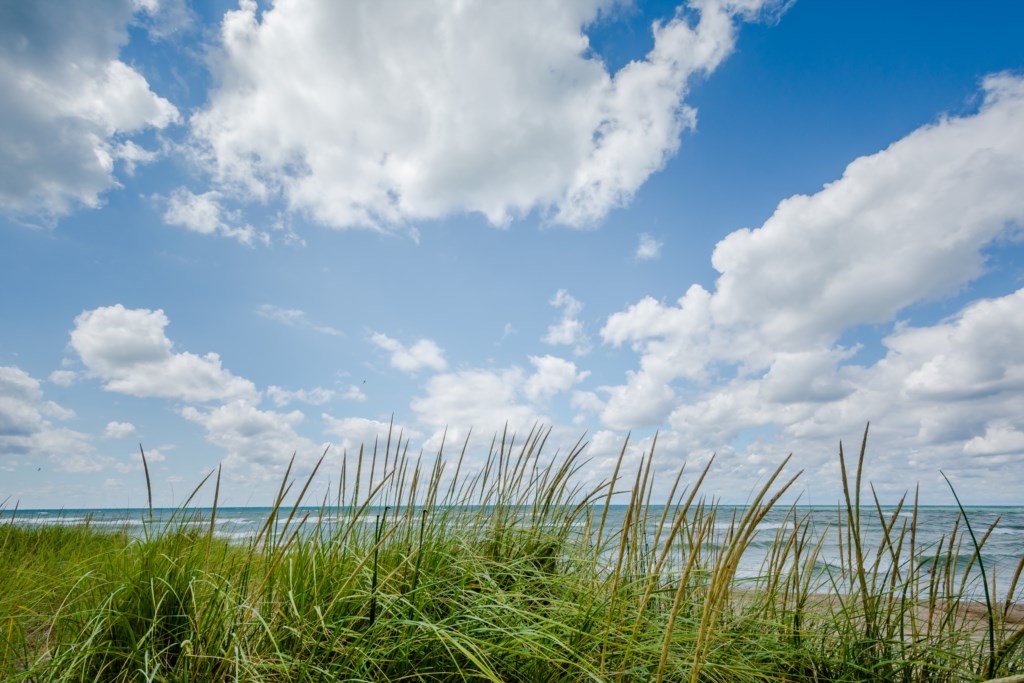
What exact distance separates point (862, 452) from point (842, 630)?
890mm

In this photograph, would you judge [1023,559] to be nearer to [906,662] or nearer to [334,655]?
[906,662]

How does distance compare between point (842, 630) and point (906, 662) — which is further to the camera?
point (842, 630)

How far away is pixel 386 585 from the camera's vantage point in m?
2.43

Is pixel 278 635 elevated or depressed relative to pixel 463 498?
depressed

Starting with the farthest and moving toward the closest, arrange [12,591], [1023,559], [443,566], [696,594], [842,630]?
[12,591]
[696,594]
[443,566]
[842,630]
[1023,559]

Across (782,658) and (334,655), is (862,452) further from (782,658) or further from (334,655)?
(334,655)

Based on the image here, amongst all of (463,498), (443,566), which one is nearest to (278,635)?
(443,566)

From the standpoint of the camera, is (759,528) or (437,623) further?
(759,528)

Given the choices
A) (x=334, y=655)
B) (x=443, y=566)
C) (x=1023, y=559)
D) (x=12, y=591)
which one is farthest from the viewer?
(x=12, y=591)

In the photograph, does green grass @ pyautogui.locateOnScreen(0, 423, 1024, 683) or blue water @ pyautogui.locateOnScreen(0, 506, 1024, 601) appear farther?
blue water @ pyautogui.locateOnScreen(0, 506, 1024, 601)

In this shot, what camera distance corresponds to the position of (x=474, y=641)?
1.95 metres

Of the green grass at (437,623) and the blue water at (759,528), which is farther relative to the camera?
the blue water at (759,528)

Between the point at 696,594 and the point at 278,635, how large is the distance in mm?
2038

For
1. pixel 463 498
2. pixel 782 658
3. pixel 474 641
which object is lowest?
pixel 782 658
